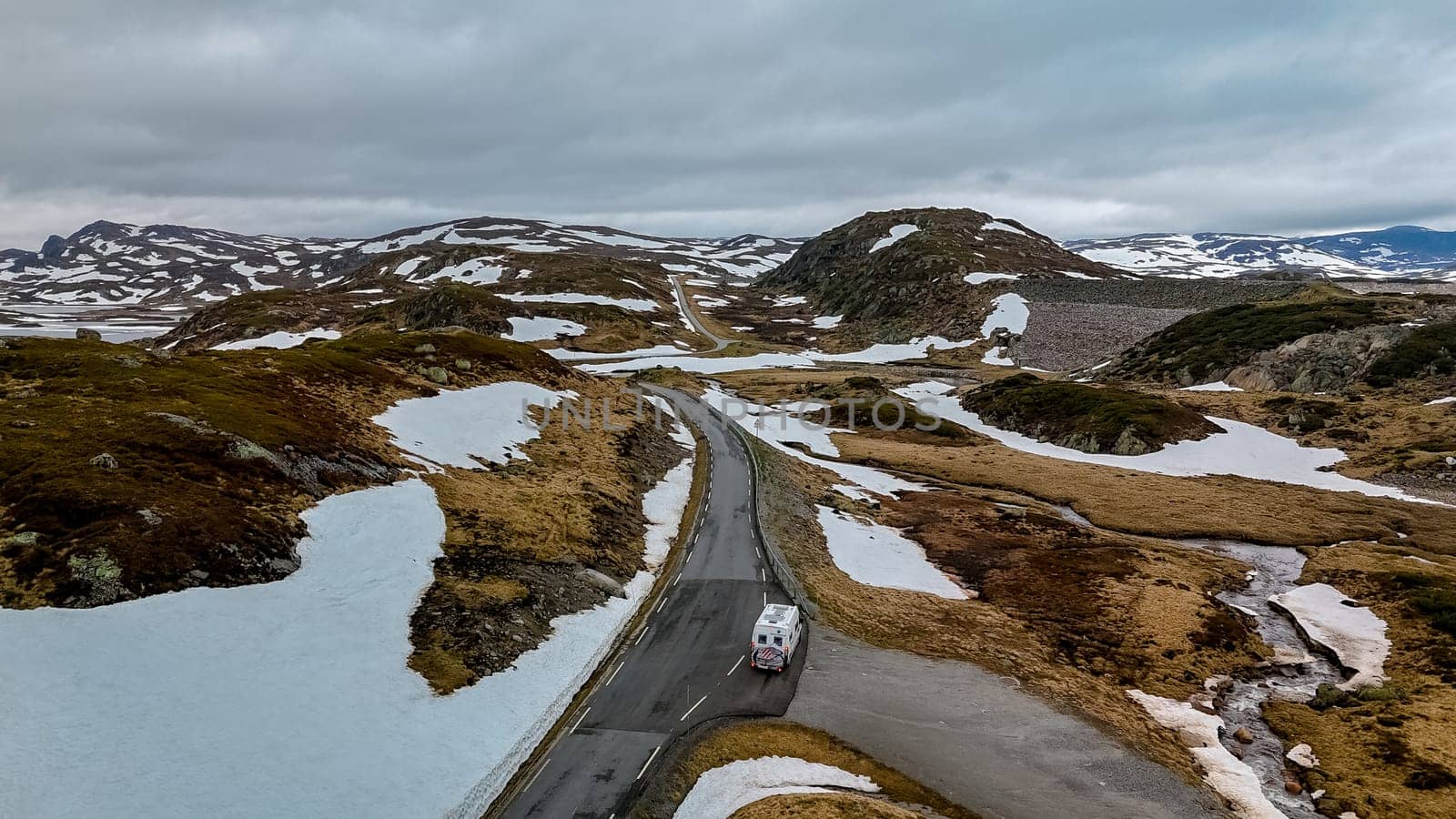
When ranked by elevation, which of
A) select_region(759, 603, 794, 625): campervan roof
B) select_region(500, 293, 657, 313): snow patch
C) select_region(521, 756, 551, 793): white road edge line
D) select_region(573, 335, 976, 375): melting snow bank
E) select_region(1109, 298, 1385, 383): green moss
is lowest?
select_region(521, 756, 551, 793): white road edge line

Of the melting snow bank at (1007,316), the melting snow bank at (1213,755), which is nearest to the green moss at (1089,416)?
the melting snow bank at (1007,316)

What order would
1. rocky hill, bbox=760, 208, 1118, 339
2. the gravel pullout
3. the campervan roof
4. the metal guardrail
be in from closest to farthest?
1. the gravel pullout
2. the campervan roof
3. the metal guardrail
4. rocky hill, bbox=760, 208, 1118, 339

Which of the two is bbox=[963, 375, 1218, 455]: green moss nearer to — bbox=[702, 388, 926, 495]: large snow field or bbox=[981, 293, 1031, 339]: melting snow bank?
bbox=[702, 388, 926, 495]: large snow field

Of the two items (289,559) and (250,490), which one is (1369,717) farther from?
(250,490)

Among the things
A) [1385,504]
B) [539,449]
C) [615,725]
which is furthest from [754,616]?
[1385,504]

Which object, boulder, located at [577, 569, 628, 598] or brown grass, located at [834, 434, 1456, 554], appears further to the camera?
brown grass, located at [834, 434, 1456, 554]

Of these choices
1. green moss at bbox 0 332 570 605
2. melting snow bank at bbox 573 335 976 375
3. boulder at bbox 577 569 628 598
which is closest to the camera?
green moss at bbox 0 332 570 605

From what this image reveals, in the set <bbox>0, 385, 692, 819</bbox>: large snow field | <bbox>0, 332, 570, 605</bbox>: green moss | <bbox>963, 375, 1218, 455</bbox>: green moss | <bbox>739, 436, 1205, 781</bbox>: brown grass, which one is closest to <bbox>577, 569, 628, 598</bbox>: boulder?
<bbox>0, 385, 692, 819</bbox>: large snow field
